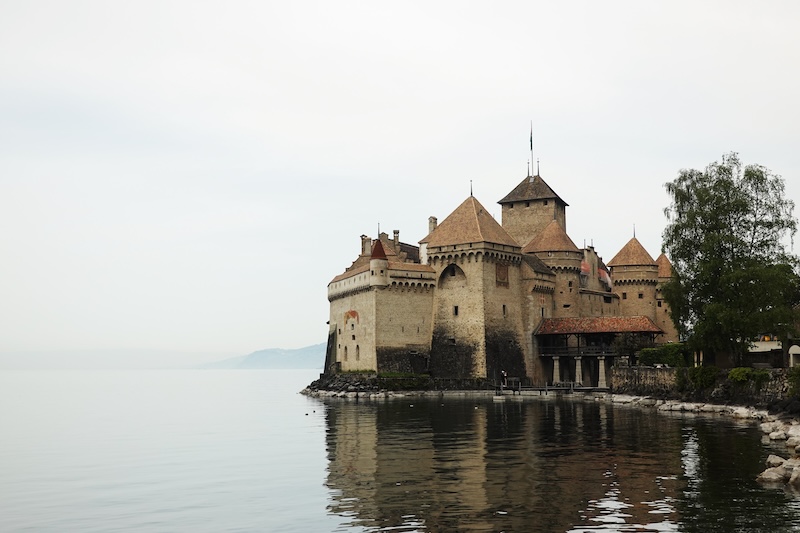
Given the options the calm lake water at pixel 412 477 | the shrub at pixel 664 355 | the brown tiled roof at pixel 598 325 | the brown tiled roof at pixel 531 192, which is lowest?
the calm lake water at pixel 412 477

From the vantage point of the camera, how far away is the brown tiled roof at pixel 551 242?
74250mm

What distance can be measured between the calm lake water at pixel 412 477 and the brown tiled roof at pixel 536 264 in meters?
25.1

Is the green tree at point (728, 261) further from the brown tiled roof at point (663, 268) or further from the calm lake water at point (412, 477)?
the brown tiled roof at point (663, 268)

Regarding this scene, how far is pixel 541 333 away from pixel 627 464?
43366 mm

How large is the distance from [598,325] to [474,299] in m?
9.65

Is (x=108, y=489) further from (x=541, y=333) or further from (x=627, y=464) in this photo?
(x=541, y=333)

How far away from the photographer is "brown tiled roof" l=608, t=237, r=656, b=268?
78375 mm

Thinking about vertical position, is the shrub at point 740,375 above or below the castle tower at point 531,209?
below

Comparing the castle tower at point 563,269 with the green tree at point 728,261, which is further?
the castle tower at point 563,269

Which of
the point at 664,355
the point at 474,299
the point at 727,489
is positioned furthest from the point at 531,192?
the point at 727,489

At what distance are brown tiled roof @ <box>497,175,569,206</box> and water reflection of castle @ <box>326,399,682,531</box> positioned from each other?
40.1 m

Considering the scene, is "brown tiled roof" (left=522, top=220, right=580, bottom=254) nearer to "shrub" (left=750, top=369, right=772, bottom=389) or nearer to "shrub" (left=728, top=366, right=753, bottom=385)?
"shrub" (left=728, top=366, right=753, bottom=385)

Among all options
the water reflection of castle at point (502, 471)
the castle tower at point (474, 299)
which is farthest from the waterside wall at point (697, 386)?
the castle tower at point (474, 299)

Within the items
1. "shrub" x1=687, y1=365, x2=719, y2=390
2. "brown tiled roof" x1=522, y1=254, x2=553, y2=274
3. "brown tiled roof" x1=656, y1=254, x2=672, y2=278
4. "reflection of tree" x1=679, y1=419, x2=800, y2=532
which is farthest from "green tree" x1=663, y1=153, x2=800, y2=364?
"brown tiled roof" x1=656, y1=254, x2=672, y2=278
